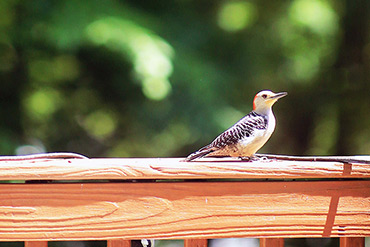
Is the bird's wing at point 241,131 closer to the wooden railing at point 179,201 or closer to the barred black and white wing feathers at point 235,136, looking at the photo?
the barred black and white wing feathers at point 235,136

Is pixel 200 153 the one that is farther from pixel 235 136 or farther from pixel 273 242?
pixel 273 242

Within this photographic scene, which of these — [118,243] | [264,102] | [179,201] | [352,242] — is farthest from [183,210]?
[264,102]

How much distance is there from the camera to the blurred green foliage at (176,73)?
3314 millimetres

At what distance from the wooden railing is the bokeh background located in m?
1.88

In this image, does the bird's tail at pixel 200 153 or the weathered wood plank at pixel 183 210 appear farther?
the bird's tail at pixel 200 153

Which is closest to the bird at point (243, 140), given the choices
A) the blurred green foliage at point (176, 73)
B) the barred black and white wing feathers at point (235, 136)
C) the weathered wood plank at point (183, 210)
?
the barred black and white wing feathers at point (235, 136)

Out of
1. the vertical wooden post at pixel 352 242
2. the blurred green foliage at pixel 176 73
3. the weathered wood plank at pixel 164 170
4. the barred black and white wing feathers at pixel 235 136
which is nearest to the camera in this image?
the weathered wood plank at pixel 164 170

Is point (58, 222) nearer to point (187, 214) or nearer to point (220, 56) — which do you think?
point (187, 214)

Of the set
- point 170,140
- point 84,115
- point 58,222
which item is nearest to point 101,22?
point 84,115

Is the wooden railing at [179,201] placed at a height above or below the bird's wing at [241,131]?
Answer: below

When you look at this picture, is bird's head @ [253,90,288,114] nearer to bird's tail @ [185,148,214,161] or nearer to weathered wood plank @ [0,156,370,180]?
bird's tail @ [185,148,214,161]

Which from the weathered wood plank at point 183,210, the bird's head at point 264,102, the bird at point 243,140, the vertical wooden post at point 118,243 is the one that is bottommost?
the vertical wooden post at point 118,243

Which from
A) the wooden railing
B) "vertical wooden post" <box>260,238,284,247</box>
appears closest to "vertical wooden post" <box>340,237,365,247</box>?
the wooden railing

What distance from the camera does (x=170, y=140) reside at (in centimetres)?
399
